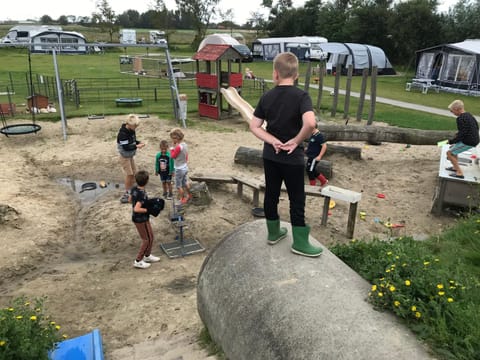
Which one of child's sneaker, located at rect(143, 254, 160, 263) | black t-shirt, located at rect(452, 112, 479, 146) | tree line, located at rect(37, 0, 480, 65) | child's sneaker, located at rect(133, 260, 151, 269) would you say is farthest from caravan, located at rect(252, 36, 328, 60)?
child's sneaker, located at rect(133, 260, 151, 269)

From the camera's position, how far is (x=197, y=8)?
64000mm

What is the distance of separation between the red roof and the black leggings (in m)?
13.5

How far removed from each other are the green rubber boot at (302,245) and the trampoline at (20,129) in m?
11.3

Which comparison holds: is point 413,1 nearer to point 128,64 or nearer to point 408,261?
point 128,64

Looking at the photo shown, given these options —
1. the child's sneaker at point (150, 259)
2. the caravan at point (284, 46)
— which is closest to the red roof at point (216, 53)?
the child's sneaker at point (150, 259)

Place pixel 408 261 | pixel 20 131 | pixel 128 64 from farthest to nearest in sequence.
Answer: pixel 128 64 → pixel 20 131 → pixel 408 261

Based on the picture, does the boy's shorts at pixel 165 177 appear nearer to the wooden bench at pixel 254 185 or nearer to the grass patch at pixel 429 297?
the wooden bench at pixel 254 185

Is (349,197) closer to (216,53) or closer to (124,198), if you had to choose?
(124,198)

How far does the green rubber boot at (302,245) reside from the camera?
362 centimetres

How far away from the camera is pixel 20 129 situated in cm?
1312

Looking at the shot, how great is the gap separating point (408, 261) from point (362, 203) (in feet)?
19.8

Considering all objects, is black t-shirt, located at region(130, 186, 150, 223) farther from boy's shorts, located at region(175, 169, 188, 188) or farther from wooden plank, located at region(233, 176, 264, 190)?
wooden plank, located at region(233, 176, 264, 190)

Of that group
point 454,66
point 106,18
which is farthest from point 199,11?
point 454,66

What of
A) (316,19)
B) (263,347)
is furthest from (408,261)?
(316,19)
